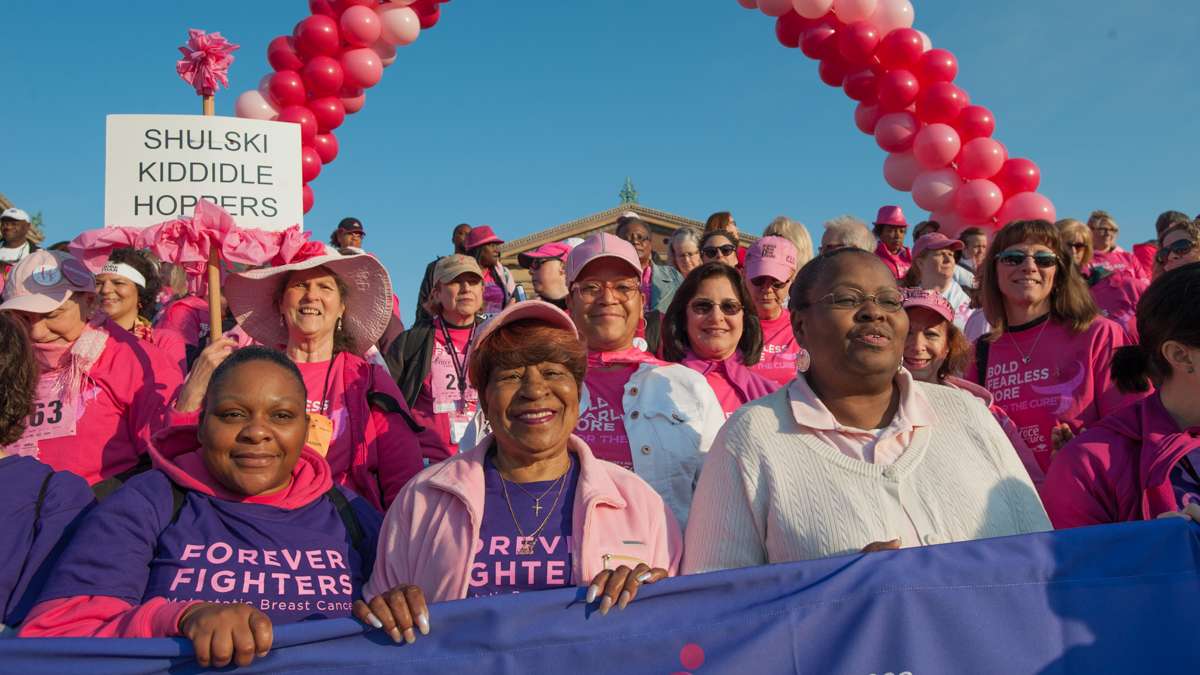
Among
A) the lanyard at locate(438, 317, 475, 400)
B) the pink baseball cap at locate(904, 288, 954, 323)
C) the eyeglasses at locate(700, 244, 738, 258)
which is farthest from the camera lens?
the eyeglasses at locate(700, 244, 738, 258)

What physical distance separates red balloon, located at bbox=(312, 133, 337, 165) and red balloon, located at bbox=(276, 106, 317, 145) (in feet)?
0.32

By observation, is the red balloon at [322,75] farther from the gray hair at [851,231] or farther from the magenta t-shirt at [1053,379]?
the magenta t-shirt at [1053,379]

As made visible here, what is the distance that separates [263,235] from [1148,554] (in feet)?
13.0

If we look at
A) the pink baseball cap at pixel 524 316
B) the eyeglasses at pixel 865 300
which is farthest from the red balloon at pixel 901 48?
the pink baseball cap at pixel 524 316

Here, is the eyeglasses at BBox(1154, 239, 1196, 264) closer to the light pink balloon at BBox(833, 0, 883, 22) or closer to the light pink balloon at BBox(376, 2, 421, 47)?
the light pink balloon at BBox(833, 0, 883, 22)

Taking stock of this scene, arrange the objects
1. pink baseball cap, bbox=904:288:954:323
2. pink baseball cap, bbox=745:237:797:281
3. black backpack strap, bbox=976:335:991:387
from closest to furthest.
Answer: pink baseball cap, bbox=904:288:954:323
black backpack strap, bbox=976:335:991:387
pink baseball cap, bbox=745:237:797:281

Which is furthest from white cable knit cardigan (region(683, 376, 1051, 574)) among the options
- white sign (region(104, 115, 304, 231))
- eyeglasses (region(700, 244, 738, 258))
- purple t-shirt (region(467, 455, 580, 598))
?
eyeglasses (region(700, 244, 738, 258))

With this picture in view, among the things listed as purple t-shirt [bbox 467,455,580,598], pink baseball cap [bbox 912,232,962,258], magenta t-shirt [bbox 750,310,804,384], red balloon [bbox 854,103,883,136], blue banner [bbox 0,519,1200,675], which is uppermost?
red balloon [bbox 854,103,883,136]

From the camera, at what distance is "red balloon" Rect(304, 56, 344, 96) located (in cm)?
955

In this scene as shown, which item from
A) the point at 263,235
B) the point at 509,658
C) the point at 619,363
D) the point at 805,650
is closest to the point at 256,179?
the point at 263,235

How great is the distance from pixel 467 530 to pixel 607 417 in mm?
1299

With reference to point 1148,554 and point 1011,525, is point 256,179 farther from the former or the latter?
point 1148,554

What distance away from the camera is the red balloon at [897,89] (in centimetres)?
920

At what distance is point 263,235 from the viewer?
4.77 m
